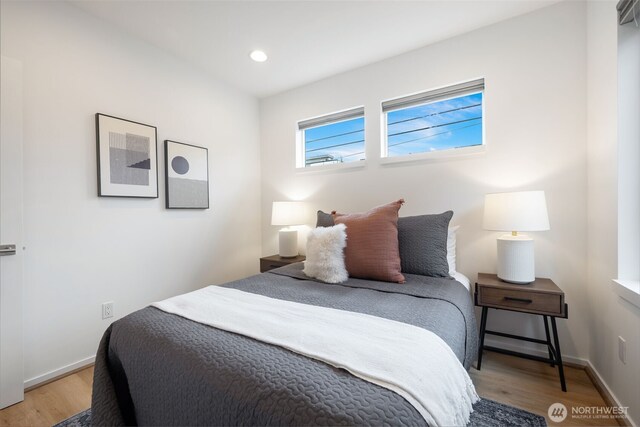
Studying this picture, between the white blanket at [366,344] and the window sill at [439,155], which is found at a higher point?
the window sill at [439,155]

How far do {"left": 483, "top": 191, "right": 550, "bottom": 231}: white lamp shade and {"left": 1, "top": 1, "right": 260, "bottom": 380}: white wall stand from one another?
8.53ft

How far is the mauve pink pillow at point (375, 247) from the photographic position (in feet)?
5.77

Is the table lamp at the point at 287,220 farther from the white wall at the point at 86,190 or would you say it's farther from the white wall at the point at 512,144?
the white wall at the point at 86,190

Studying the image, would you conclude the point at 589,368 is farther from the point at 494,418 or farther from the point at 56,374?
the point at 56,374

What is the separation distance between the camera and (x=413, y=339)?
3.09 ft

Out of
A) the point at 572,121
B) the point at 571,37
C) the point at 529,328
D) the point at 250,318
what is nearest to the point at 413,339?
the point at 250,318

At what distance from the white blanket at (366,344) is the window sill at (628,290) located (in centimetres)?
100

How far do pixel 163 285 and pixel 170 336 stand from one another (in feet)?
5.52

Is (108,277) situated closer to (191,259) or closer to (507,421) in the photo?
(191,259)

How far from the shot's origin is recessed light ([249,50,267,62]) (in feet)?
8.17

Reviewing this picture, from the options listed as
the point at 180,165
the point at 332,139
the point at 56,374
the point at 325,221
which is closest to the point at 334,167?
the point at 332,139

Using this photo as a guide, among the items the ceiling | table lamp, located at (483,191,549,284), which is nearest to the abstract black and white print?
the ceiling

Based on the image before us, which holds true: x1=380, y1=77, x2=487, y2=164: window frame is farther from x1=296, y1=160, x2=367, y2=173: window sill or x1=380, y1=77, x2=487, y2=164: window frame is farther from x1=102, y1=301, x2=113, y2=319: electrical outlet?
x1=102, y1=301, x2=113, y2=319: electrical outlet

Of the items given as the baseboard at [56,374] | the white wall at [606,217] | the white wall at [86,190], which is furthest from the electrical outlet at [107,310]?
the white wall at [606,217]
